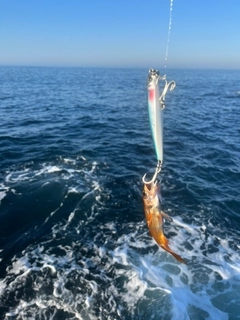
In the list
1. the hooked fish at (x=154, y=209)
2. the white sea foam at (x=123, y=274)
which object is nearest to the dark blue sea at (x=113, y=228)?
the white sea foam at (x=123, y=274)

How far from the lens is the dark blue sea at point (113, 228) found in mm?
9648

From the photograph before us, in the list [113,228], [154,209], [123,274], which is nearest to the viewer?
[154,209]

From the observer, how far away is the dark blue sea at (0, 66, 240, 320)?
31.7ft

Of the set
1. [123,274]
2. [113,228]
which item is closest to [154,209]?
[123,274]

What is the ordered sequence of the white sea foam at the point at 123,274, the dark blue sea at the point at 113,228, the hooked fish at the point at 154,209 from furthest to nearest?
the dark blue sea at the point at 113,228, the white sea foam at the point at 123,274, the hooked fish at the point at 154,209

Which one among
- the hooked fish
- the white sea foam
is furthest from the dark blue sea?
the hooked fish

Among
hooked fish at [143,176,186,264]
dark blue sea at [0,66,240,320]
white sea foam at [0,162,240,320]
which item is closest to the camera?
hooked fish at [143,176,186,264]

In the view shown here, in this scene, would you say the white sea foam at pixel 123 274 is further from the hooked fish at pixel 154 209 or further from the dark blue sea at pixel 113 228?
the hooked fish at pixel 154 209

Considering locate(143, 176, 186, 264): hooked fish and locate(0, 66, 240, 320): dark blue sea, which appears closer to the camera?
locate(143, 176, 186, 264): hooked fish

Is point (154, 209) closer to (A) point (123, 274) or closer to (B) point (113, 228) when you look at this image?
(A) point (123, 274)

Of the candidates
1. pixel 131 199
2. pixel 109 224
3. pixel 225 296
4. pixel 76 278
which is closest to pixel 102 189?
pixel 131 199

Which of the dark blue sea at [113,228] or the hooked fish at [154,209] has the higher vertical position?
the hooked fish at [154,209]

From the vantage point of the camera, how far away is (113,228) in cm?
1330

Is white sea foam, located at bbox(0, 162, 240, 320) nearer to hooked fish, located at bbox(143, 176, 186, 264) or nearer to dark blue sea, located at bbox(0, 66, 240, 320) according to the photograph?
dark blue sea, located at bbox(0, 66, 240, 320)
